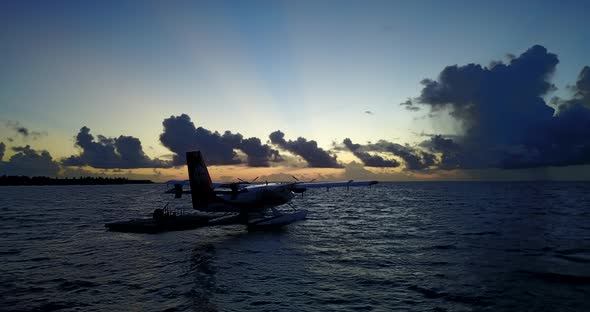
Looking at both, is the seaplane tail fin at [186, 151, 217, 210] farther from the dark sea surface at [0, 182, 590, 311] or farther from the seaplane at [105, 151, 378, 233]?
the dark sea surface at [0, 182, 590, 311]

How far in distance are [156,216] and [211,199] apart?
21.3 feet

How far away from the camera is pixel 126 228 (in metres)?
30.7

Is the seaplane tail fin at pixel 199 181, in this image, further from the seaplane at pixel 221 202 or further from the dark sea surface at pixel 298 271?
the dark sea surface at pixel 298 271

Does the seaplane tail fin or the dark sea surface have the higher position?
the seaplane tail fin

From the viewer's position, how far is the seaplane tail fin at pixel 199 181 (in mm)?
30203

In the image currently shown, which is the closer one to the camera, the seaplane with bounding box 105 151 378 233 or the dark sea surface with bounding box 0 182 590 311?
the dark sea surface with bounding box 0 182 590 311

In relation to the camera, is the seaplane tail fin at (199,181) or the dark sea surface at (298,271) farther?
the seaplane tail fin at (199,181)

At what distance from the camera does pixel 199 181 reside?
30.5 m

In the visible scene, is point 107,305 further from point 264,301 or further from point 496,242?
point 496,242

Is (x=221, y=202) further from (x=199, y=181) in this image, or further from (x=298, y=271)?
(x=298, y=271)

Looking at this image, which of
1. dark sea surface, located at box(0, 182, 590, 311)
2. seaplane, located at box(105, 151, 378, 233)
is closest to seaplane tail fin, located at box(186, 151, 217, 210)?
seaplane, located at box(105, 151, 378, 233)

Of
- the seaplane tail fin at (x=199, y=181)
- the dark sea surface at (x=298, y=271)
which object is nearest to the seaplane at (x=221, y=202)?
the seaplane tail fin at (x=199, y=181)

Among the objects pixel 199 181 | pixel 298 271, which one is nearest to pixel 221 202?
pixel 199 181

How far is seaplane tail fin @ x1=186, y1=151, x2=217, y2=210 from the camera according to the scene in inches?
1189
